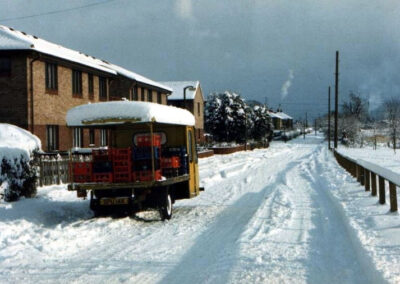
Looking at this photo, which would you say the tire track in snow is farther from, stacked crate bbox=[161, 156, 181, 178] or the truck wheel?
stacked crate bbox=[161, 156, 181, 178]

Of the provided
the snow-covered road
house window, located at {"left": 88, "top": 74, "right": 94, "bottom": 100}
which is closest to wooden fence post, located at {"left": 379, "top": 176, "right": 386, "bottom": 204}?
the snow-covered road

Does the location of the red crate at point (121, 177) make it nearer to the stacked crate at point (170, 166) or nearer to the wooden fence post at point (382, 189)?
the stacked crate at point (170, 166)

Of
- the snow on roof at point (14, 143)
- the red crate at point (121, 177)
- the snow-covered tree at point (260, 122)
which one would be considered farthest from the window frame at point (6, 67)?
the snow-covered tree at point (260, 122)

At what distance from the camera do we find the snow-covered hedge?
40.6ft

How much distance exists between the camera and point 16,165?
1252cm

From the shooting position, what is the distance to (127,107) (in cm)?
1056

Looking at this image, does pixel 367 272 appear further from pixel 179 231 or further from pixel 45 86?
pixel 45 86

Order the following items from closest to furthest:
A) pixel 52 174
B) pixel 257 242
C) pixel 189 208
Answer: pixel 257 242 < pixel 189 208 < pixel 52 174

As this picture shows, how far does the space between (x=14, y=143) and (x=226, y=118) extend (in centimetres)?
5257

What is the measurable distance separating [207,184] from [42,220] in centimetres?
958

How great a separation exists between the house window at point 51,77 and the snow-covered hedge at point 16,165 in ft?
43.2

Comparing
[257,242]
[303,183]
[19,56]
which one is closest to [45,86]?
[19,56]

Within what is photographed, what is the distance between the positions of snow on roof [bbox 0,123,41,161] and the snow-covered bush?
51.7 m

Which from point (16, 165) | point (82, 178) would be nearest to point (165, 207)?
point (82, 178)
